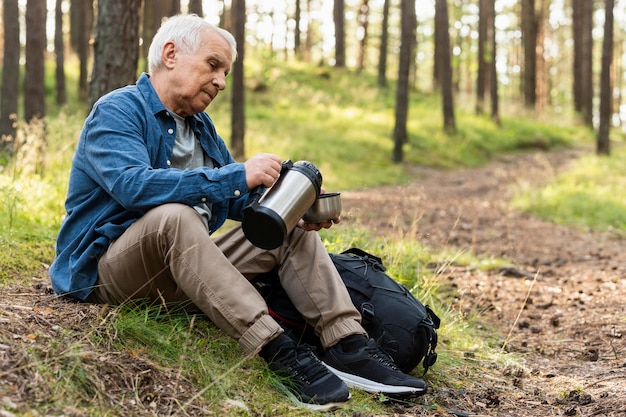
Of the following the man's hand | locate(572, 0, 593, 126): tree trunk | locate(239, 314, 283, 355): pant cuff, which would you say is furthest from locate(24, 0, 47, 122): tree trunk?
locate(572, 0, 593, 126): tree trunk

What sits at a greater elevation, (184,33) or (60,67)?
(60,67)

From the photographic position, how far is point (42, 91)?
10.4 m

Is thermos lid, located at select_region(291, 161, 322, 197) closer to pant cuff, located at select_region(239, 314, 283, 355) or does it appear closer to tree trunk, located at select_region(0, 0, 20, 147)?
pant cuff, located at select_region(239, 314, 283, 355)

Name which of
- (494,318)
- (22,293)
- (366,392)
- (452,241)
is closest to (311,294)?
(366,392)

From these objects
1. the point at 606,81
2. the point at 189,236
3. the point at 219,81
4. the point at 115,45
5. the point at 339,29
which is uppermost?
the point at 339,29

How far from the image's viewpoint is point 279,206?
286cm

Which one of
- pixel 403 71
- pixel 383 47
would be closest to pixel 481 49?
pixel 383 47

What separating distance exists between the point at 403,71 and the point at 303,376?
13.2 metres

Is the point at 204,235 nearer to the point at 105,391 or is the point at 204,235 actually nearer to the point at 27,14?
the point at 105,391

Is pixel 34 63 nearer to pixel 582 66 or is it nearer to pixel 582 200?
pixel 582 200

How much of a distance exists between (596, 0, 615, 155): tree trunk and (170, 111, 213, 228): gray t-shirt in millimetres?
14670

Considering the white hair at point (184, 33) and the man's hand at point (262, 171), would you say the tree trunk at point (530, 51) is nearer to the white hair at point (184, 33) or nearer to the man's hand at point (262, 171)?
the white hair at point (184, 33)

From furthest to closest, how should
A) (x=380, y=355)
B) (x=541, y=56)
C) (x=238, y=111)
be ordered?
1. (x=541, y=56)
2. (x=238, y=111)
3. (x=380, y=355)

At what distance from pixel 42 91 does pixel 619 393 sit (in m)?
9.39
